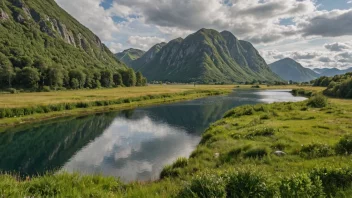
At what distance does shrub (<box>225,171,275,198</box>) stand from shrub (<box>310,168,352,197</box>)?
2299 millimetres

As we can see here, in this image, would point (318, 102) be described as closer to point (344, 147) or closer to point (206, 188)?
point (344, 147)

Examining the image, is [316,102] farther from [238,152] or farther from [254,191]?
[254,191]

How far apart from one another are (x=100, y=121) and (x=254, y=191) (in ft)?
170

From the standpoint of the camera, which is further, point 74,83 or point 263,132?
point 74,83

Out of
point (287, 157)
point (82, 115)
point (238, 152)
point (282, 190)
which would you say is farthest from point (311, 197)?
point (82, 115)

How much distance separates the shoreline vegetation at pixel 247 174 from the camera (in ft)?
27.1

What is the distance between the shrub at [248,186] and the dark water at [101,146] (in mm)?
14218

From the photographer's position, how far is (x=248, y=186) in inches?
329

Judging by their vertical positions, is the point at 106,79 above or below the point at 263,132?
above

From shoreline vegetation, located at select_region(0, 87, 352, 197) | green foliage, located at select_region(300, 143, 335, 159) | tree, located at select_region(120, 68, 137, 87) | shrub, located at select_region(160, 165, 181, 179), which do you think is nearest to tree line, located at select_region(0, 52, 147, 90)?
tree, located at select_region(120, 68, 137, 87)

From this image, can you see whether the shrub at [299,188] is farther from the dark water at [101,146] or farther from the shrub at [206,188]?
the dark water at [101,146]

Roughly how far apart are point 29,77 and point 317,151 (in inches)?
5020

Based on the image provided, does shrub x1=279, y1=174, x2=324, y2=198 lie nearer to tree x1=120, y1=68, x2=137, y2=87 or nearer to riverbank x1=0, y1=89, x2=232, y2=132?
riverbank x1=0, y1=89, x2=232, y2=132

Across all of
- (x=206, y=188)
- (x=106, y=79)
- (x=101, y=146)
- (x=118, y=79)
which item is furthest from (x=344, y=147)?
(x=118, y=79)
